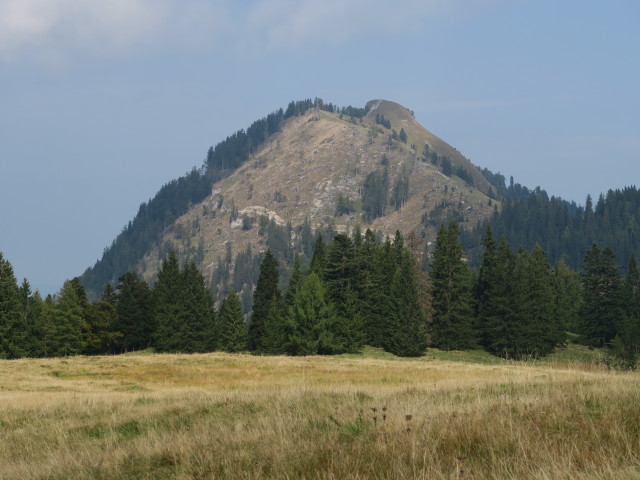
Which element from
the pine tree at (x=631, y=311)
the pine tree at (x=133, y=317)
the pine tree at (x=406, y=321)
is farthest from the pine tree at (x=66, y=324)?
the pine tree at (x=631, y=311)

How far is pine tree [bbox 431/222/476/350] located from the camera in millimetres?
71812

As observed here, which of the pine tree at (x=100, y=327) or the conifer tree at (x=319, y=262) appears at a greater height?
the conifer tree at (x=319, y=262)

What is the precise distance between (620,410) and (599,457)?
6.67ft

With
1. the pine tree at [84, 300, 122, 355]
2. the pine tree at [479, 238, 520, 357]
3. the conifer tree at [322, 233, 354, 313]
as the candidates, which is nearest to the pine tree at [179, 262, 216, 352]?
the pine tree at [84, 300, 122, 355]

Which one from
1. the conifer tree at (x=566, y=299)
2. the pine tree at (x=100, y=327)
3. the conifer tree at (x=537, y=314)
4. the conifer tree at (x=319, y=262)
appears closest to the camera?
the conifer tree at (x=537, y=314)

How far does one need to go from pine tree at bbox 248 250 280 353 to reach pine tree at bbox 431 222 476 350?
2301cm

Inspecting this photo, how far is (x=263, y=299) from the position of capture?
8281 cm

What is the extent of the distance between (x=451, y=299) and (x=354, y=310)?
1512cm

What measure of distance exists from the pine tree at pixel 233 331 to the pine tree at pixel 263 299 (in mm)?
Answer: 1786

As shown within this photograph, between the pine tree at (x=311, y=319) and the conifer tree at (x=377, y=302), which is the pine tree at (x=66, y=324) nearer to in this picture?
the pine tree at (x=311, y=319)

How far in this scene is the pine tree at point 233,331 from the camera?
82.5 m

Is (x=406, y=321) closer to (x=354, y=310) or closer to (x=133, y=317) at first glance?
(x=354, y=310)

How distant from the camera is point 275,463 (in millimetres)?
5875

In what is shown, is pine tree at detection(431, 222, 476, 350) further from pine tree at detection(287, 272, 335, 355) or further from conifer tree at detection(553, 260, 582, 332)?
pine tree at detection(287, 272, 335, 355)
